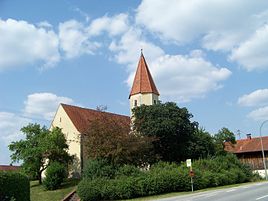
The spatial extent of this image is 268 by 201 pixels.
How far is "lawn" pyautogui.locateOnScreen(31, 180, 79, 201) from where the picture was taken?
44.9m

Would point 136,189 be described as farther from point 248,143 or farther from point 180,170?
point 248,143

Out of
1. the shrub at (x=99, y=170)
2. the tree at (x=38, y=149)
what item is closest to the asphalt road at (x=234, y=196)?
the shrub at (x=99, y=170)

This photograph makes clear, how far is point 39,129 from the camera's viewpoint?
55.7 meters

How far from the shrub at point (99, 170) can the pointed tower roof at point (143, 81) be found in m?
29.3

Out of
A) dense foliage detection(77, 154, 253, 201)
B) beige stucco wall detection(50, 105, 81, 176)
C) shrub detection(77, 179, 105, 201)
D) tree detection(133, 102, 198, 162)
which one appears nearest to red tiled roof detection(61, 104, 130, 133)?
beige stucco wall detection(50, 105, 81, 176)

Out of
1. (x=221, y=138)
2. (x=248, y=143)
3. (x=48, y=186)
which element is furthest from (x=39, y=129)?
(x=248, y=143)

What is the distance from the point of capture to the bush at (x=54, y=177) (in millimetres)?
48656

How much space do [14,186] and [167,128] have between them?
28.7m

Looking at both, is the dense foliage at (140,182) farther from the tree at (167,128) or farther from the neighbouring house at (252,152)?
the neighbouring house at (252,152)

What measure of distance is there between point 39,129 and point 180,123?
20136mm

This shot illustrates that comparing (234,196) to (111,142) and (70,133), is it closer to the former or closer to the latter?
(111,142)

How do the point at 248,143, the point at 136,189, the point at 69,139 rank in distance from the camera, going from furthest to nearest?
the point at 248,143 < the point at 69,139 < the point at 136,189

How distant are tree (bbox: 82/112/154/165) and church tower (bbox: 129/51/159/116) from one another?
81.9 ft

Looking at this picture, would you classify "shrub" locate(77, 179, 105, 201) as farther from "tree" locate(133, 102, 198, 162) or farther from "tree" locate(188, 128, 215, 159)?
"tree" locate(188, 128, 215, 159)
